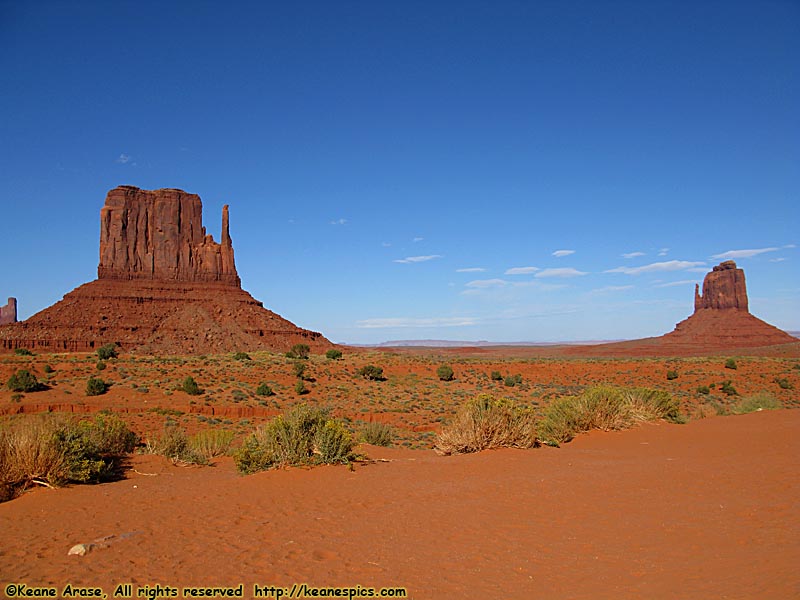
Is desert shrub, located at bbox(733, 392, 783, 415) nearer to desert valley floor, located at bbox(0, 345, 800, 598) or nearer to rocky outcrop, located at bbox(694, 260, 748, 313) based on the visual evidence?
desert valley floor, located at bbox(0, 345, 800, 598)

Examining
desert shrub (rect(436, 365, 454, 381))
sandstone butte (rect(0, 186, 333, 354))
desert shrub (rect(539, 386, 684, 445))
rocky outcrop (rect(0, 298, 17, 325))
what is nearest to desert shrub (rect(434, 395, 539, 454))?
desert shrub (rect(539, 386, 684, 445))

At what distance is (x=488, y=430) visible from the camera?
12062 millimetres

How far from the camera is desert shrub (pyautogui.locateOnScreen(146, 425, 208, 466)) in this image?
43.4 feet

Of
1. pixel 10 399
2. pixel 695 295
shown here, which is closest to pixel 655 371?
pixel 10 399

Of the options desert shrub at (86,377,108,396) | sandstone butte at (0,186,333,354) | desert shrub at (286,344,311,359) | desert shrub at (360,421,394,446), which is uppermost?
sandstone butte at (0,186,333,354)

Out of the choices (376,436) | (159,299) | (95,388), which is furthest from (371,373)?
(159,299)

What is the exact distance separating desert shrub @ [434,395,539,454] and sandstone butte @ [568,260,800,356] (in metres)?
99.6

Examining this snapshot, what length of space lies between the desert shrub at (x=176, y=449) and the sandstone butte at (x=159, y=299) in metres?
50.4

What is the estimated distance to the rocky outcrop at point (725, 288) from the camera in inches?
4919

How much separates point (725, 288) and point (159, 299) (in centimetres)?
12179

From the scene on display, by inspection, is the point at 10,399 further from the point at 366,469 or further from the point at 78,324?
the point at 78,324

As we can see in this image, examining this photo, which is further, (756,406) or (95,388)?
(95,388)

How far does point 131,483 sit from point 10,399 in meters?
23.9

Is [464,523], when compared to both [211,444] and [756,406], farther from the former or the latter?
[756,406]
